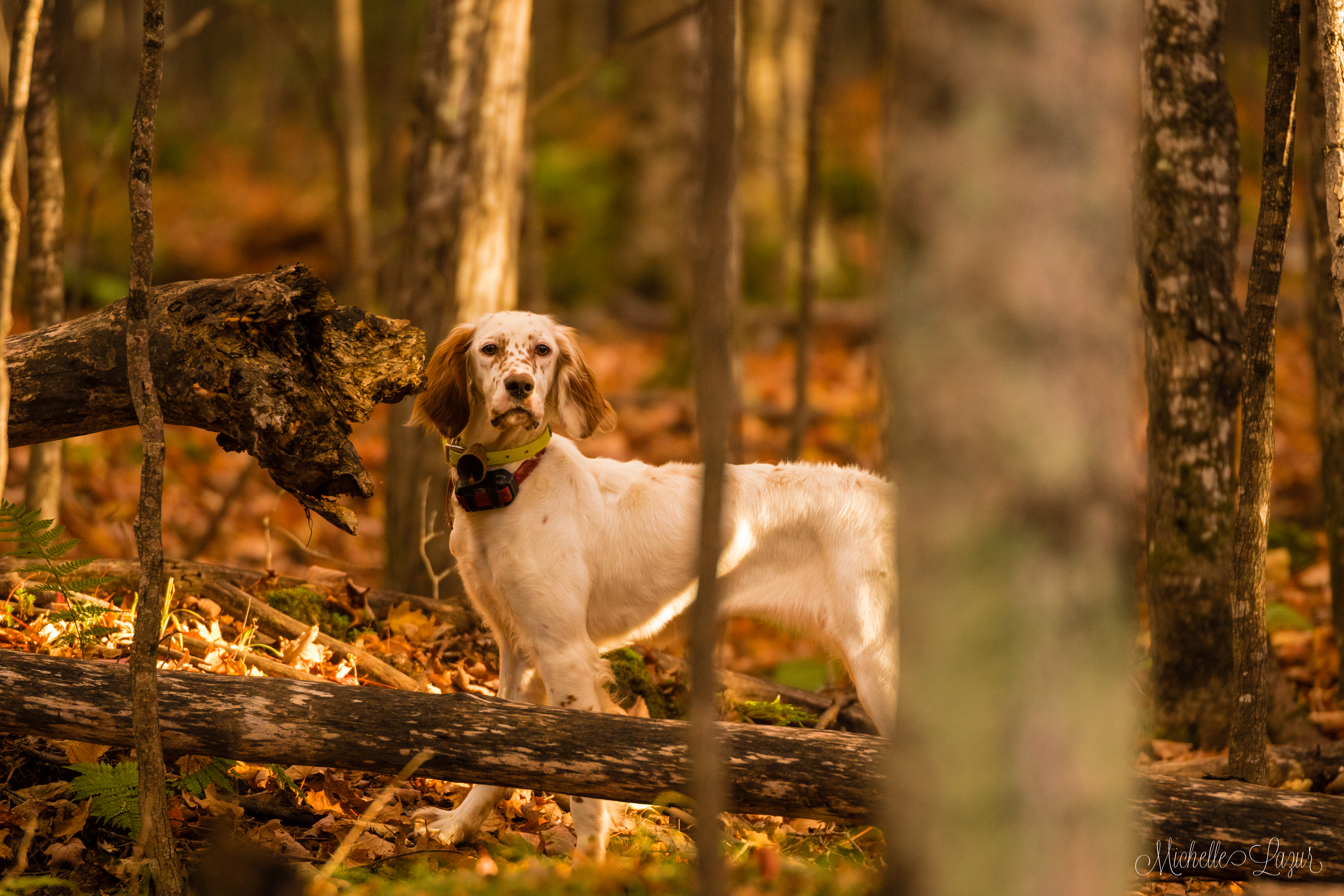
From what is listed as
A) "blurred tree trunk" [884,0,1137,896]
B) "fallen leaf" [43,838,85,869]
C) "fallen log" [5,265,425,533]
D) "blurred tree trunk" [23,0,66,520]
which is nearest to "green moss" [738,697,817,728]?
"fallen log" [5,265,425,533]

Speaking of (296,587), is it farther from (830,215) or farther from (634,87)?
(830,215)

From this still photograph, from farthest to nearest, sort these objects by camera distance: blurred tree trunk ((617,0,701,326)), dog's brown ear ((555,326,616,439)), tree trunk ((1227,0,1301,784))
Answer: blurred tree trunk ((617,0,701,326)) < dog's brown ear ((555,326,616,439)) < tree trunk ((1227,0,1301,784))

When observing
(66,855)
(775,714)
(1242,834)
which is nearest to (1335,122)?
(1242,834)

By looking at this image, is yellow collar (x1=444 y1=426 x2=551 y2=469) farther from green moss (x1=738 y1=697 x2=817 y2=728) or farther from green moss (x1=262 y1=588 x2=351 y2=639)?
green moss (x1=738 y1=697 x2=817 y2=728)

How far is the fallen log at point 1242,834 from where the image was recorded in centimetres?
268

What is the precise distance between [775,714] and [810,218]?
3.58 meters

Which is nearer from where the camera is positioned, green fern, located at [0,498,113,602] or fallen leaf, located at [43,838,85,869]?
fallen leaf, located at [43,838,85,869]

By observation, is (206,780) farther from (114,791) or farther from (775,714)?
(775,714)

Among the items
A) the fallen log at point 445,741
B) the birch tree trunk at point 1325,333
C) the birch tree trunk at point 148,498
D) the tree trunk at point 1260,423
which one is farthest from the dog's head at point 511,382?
the birch tree trunk at point 1325,333

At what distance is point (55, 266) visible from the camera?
15.4 ft

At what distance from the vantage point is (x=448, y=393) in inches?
155

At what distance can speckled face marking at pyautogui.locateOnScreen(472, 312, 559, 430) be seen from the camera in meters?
3.74

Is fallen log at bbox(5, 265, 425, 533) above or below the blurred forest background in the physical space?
below

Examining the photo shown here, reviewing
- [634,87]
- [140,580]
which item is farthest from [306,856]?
[634,87]
